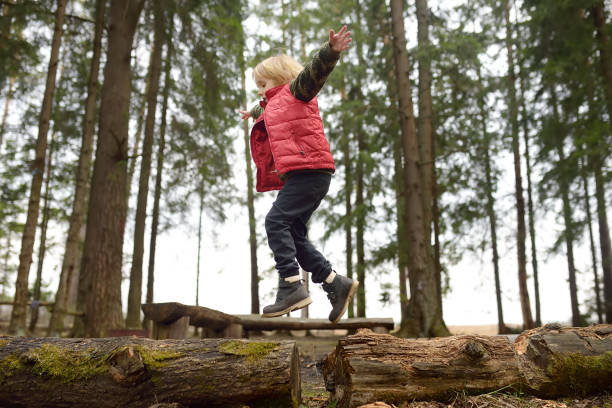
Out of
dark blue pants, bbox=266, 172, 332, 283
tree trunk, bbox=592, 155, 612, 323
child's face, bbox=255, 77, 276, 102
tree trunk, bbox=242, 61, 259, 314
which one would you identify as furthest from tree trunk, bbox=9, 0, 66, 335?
tree trunk, bbox=592, 155, 612, 323

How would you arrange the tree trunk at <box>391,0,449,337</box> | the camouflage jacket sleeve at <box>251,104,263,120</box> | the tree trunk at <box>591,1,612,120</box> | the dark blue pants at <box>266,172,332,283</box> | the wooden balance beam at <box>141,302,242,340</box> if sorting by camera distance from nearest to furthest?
1. the dark blue pants at <box>266,172,332,283</box>
2. the camouflage jacket sleeve at <box>251,104,263,120</box>
3. the wooden balance beam at <box>141,302,242,340</box>
4. the tree trunk at <box>391,0,449,337</box>
5. the tree trunk at <box>591,1,612,120</box>

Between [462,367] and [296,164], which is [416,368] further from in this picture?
[296,164]

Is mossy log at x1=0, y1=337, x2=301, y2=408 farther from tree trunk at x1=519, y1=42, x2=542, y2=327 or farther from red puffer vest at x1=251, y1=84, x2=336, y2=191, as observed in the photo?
tree trunk at x1=519, y1=42, x2=542, y2=327

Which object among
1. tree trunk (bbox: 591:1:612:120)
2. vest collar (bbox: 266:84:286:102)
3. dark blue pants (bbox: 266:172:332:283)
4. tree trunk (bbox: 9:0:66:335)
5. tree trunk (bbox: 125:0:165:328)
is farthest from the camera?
tree trunk (bbox: 125:0:165:328)

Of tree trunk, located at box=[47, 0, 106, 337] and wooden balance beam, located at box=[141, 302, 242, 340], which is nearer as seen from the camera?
wooden balance beam, located at box=[141, 302, 242, 340]

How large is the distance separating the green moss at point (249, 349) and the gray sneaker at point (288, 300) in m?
0.33

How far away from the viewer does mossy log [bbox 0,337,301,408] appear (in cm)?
322

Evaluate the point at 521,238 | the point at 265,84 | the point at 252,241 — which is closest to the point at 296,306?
the point at 265,84

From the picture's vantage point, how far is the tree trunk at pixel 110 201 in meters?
8.70

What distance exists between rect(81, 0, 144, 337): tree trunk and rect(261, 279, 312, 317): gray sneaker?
6059mm

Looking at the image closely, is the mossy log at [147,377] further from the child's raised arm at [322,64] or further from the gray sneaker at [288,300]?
the child's raised arm at [322,64]

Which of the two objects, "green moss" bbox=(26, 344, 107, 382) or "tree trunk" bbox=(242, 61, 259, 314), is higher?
"tree trunk" bbox=(242, 61, 259, 314)

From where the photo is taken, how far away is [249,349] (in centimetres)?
338

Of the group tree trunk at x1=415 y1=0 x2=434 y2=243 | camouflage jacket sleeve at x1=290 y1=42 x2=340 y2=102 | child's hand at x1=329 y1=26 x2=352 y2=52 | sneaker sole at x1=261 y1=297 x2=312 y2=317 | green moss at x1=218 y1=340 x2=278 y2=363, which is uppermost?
tree trunk at x1=415 y1=0 x2=434 y2=243
